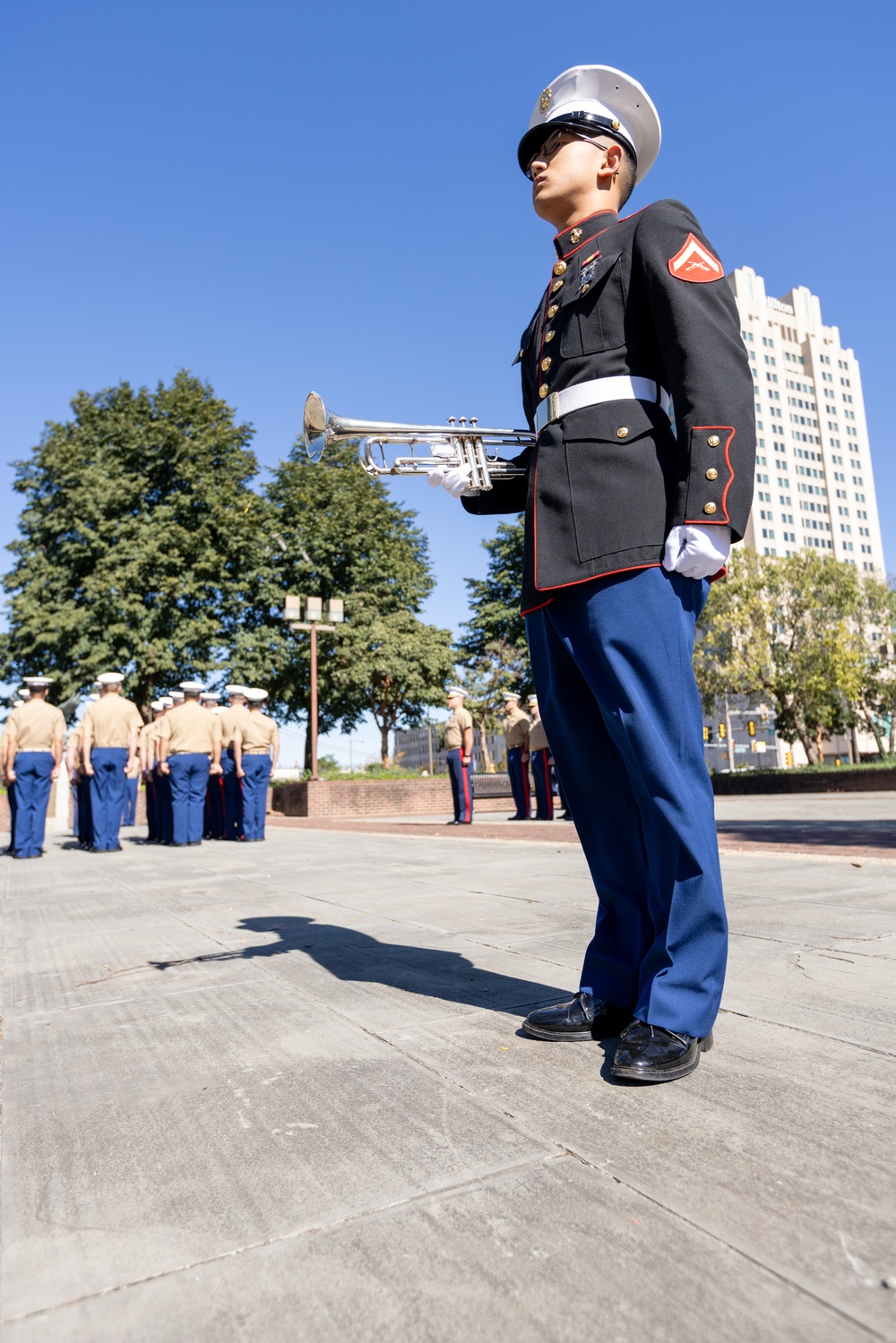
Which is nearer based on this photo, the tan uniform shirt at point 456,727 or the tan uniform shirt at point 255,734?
the tan uniform shirt at point 255,734

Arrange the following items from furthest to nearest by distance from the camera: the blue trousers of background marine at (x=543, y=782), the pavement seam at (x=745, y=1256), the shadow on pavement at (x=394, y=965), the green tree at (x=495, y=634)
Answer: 1. the green tree at (x=495, y=634)
2. the blue trousers of background marine at (x=543, y=782)
3. the shadow on pavement at (x=394, y=965)
4. the pavement seam at (x=745, y=1256)

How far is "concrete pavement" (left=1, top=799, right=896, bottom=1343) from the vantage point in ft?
3.91

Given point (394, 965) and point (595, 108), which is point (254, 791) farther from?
point (595, 108)

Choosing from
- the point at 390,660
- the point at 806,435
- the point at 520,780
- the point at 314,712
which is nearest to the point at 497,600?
the point at 390,660

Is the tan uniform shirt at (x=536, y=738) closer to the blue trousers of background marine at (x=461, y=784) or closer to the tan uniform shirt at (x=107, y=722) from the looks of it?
the blue trousers of background marine at (x=461, y=784)

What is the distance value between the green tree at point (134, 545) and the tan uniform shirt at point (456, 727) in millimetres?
15184

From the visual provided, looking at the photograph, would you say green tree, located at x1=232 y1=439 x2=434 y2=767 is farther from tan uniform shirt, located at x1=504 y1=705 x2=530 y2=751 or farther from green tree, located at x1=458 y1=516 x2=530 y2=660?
tan uniform shirt, located at x1=504 y1=705 x2=530 y2=751

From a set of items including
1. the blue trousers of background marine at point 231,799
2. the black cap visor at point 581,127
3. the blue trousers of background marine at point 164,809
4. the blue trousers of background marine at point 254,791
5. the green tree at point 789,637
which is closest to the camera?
the black cap visor at point 581,127

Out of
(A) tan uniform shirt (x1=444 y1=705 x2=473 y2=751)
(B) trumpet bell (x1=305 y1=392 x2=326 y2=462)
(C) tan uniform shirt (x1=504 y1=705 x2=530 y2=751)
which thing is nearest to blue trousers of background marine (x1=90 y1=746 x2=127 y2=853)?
(A) tan uniform shirt (x1=444 y1=705 x2=473 y2=751)

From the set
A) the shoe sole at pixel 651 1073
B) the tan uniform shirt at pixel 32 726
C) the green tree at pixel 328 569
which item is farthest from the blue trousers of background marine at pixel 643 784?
the green tree at pixel 328 569

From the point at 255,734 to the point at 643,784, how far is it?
1086 cm

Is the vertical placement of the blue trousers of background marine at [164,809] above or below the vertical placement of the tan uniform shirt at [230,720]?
below

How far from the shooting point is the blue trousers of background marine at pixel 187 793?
39.3 ft

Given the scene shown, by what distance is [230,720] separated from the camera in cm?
1302
